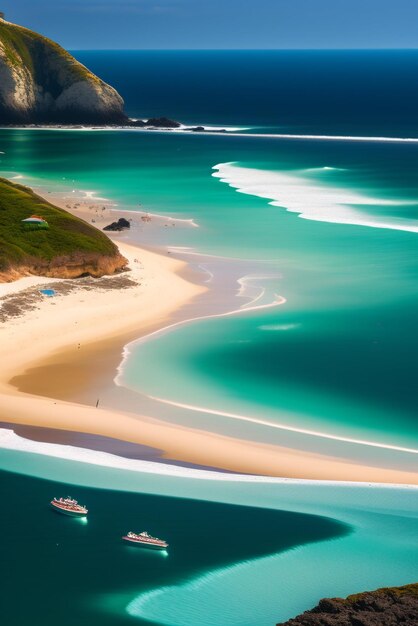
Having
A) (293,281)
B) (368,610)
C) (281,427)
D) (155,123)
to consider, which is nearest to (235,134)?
(155,123)

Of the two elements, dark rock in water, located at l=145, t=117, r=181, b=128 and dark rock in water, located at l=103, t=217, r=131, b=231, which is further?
dark rock in water, located at l=145, t=117, r=181, b=128

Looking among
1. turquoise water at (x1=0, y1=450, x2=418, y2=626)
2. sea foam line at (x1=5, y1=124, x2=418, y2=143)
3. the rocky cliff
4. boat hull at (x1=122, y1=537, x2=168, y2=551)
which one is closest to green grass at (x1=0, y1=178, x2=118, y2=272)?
the rocky cliff

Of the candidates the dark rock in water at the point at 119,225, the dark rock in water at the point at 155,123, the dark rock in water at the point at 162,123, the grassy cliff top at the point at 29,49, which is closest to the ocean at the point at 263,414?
the dark rock in water at the point at 119,225

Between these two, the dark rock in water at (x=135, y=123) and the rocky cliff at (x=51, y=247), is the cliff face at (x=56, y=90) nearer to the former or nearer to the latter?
the dark rock in water at (x=135, y=123)

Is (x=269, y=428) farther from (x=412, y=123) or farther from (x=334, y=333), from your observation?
(x=412, y=123)

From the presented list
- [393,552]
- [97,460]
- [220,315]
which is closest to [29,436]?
[97,460]

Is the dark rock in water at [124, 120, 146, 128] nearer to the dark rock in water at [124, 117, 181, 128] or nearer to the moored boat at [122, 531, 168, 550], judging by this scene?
the dark rock in water at [124, 117, 181, 128]
